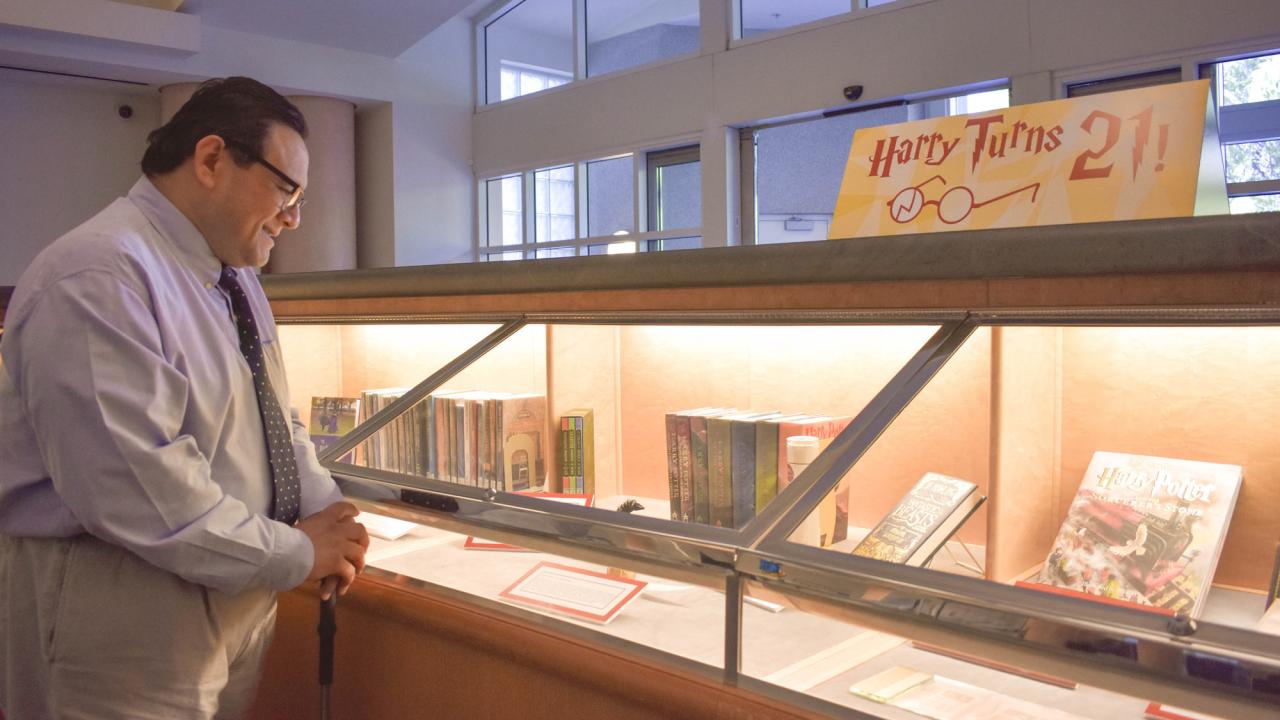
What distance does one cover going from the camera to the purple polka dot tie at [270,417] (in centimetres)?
160

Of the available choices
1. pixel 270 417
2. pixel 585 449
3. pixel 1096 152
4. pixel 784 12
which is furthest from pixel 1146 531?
pixel 784 12

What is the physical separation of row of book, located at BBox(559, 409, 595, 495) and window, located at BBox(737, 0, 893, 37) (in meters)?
6.73

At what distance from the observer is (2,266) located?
406 inches

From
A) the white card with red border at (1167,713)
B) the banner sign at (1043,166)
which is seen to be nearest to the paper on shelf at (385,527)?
the banner sign at (1043,166)

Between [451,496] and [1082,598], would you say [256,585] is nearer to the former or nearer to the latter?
[451,496]

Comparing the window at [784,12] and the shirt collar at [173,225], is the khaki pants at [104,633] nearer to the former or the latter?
the shirt collar at [173,225]

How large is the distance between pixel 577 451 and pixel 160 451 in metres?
1.22

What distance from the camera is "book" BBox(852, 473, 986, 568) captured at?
1.50 meters

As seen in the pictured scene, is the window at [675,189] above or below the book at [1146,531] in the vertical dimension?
above

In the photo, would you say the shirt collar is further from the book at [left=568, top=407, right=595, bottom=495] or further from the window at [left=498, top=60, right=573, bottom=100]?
the window at [left=498, top=60, right=573, bottom=100]

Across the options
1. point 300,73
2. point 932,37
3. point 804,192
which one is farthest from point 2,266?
point 932,37

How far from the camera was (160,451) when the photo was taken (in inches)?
50.8

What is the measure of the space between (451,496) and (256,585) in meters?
0.45

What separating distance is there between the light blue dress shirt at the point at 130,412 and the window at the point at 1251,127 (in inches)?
258
